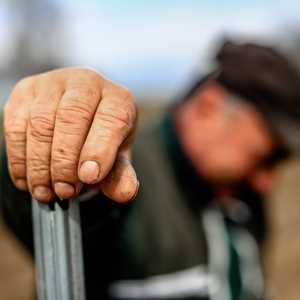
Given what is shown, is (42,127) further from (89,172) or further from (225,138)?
(225,138)

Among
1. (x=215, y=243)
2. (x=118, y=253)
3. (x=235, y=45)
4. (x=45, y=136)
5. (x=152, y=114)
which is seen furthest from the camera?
(x=152, y=114)

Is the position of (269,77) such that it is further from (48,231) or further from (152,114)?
(152,114)

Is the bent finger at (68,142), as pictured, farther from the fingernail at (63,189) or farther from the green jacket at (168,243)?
the green jacket at (168,243)

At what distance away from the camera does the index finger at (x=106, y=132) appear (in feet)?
1.67

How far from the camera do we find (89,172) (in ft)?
1.66

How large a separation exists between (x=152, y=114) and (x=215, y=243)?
3.94 metres

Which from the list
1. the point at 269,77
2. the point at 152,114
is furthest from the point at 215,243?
the point at 152,114

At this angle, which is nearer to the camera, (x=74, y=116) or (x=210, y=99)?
(x=74, y=116)

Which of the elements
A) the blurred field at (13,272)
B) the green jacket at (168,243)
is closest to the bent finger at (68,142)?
the green jacket at (168,243)

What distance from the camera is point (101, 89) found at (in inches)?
23.1

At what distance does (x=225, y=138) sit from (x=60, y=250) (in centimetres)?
A: 102

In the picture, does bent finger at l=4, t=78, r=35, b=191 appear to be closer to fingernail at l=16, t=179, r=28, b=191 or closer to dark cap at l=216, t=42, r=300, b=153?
fingernail at l=16, t=179, r=28, b=191

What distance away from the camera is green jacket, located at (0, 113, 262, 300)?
4.18ft

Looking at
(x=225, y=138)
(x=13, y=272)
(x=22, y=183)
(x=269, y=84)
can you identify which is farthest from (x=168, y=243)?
(x=13, y=272)
